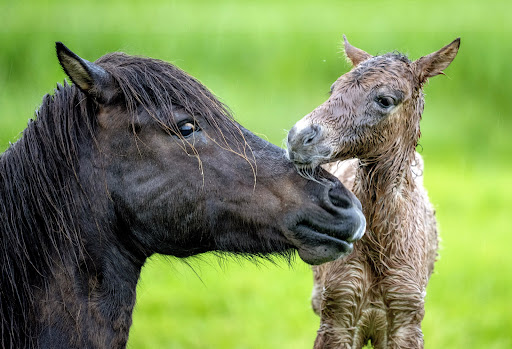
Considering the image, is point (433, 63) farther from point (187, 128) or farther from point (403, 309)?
point (187, 128)

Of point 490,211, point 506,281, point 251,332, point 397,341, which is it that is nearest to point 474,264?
point 506,281

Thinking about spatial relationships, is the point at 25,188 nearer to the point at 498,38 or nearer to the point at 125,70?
the point at 125,70

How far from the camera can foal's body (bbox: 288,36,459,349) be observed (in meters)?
4.12

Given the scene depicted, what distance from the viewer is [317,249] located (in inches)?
127

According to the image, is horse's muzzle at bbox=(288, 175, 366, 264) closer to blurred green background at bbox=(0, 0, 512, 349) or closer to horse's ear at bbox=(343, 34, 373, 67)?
horse's ear at bbox=(343, 34, 373, 67)

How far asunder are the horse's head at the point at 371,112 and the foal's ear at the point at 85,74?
108 centimetres

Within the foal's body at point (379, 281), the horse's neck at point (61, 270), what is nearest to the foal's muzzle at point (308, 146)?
the foal's body at point (379, 281)

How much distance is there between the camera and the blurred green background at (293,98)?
7.92m

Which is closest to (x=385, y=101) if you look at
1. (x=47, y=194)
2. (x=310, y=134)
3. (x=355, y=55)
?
(x=310, y=134)

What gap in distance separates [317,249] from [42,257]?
4.50 ft

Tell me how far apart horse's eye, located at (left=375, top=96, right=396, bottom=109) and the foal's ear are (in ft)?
5.71

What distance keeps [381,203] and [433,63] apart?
100 cm

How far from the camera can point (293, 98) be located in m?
14.6

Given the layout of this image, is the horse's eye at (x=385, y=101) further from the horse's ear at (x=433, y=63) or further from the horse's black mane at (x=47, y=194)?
the horse's black mane at (x=47, y=194)
